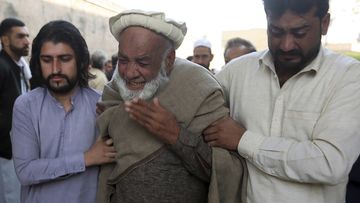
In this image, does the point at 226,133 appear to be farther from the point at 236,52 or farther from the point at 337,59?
the point at 236,52

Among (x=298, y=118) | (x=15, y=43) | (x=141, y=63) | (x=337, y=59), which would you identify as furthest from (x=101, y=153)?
(x=15, y=43)

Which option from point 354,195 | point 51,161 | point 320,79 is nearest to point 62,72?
point 51,161

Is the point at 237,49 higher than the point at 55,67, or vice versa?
the point at 55,67

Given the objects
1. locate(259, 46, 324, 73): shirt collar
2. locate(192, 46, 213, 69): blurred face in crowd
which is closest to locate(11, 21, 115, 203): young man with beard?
locate(259, 46, 324, 73): shirt collar

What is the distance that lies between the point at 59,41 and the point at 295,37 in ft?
4.12

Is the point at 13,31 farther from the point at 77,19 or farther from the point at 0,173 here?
the point at 77,19

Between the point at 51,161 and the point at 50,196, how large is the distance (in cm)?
22

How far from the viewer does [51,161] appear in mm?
1968

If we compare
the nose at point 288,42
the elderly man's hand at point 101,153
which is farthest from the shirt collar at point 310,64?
the elderly man's hand at point 101,153

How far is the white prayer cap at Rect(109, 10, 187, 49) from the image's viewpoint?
1.80 meters

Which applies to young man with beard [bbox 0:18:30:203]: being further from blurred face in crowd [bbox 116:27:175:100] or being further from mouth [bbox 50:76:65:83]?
blurred face in crowd [bbox 116:27:175:100]

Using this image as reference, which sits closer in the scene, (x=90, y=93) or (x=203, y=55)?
(x=90, y=93)

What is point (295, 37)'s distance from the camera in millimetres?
1706

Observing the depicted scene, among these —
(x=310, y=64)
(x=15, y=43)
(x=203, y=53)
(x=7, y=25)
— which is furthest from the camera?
(x=203, y=53)
